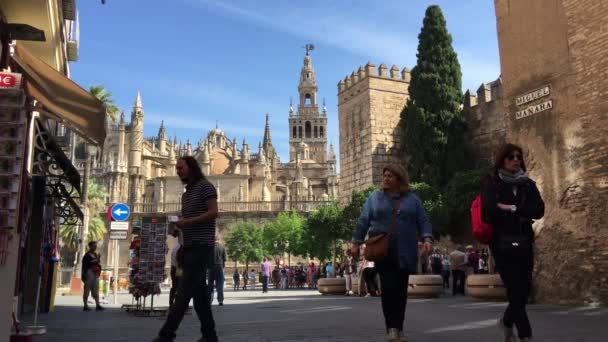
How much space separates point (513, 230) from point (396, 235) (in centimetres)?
88

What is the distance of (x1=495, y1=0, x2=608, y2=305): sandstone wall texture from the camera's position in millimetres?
9242

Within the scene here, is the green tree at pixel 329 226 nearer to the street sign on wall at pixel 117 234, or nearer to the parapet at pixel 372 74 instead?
the parapet at pixel 372 74

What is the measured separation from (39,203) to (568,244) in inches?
379

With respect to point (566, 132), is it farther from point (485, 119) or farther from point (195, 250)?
point (485, 119)

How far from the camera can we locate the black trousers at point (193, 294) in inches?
173

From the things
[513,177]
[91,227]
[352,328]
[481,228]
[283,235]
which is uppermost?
[91,227]

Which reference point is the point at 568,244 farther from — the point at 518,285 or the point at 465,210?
the point at 465,210

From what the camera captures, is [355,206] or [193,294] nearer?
[193,294]

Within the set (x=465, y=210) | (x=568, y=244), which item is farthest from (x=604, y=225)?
(x=465, y=210)

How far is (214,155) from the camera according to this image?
218ft

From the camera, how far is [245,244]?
1747 inches

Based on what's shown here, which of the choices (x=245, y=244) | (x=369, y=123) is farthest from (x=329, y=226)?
(x=245, y=244)

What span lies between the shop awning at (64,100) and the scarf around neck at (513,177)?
375 centimetres

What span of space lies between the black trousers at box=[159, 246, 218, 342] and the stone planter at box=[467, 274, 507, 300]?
24.8 feet
